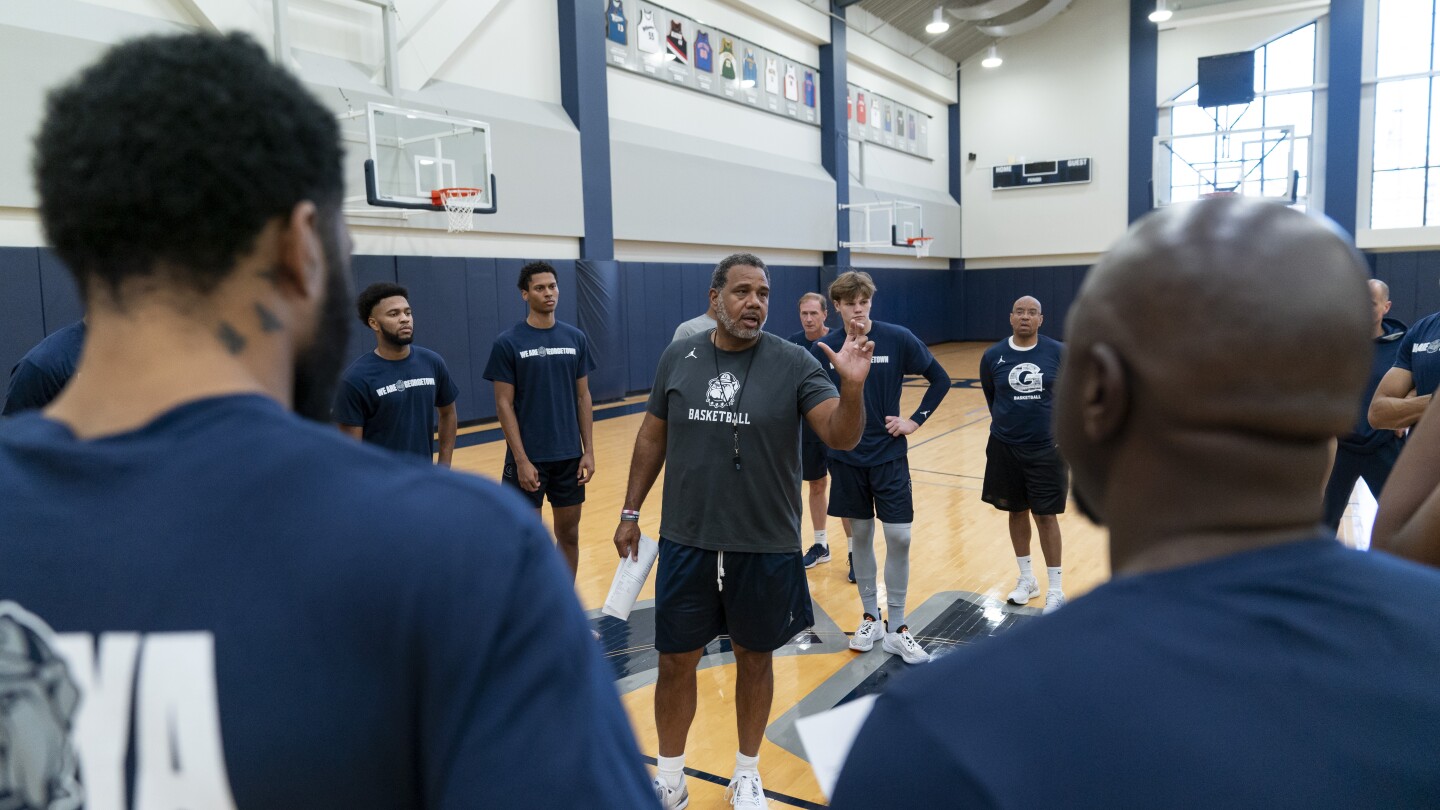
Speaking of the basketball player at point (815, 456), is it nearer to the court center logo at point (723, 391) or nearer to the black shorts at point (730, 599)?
the court center logo at point (723, 391)

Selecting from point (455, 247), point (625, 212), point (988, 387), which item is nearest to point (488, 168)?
point (455, 247)

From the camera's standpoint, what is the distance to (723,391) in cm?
337

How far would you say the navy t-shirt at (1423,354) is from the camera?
12.6 feet

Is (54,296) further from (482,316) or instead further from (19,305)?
(482,316)

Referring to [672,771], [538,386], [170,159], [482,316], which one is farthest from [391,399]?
[482,316]

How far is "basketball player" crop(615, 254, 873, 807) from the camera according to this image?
128 inches

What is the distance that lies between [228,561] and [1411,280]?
903 inches

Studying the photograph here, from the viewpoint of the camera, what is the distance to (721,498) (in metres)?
3.28

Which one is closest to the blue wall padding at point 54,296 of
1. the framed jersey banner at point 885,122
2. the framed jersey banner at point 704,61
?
the framed jersey banner at point 704,61

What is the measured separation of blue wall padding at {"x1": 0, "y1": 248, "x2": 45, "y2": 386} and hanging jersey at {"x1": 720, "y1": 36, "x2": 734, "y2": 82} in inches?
415

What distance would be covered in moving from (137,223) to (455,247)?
436 inches

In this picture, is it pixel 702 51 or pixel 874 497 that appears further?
pixel 702 51

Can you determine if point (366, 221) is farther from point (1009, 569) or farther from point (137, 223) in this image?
point (137, 223)

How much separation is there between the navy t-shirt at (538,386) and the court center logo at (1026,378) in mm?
2641
